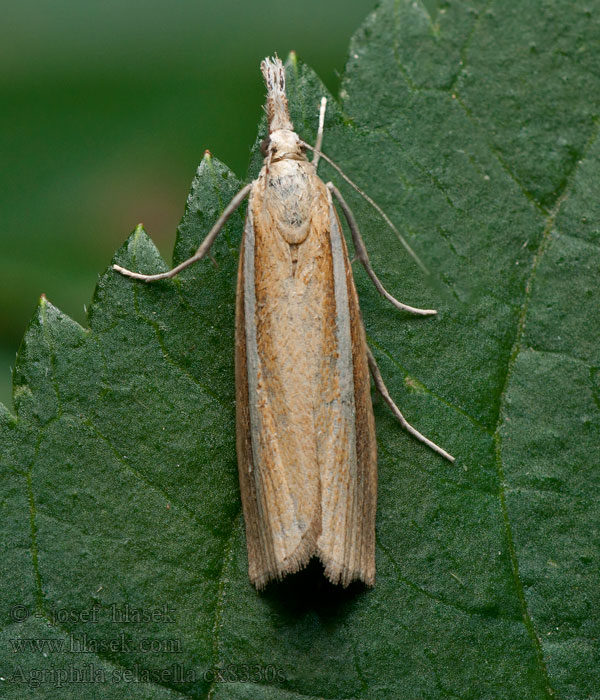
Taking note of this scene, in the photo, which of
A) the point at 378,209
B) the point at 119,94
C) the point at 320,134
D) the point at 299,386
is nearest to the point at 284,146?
the point at 320,134

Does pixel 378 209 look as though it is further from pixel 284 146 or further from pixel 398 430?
pixel 398 430

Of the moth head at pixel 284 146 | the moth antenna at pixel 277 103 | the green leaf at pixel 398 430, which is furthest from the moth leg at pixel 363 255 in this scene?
the moth antenna at pixel 277 103

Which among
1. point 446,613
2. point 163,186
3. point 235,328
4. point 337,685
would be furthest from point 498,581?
point 163,186

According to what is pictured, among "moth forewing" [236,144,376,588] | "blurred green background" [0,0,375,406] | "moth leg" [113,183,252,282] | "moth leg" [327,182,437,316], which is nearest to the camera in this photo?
"moth forewing" [236,144,376,588]

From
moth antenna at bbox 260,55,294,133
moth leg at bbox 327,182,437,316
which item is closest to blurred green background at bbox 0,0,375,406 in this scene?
moth antenna at bbox 260,55,294,133

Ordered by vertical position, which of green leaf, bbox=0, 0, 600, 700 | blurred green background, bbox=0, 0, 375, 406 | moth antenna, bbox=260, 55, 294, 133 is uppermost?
blurred green background, bbox=0, 0, 375, 406

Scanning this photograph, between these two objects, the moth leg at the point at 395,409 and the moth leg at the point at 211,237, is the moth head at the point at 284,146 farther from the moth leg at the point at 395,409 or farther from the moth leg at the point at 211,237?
the moth leg at the point at 395,409

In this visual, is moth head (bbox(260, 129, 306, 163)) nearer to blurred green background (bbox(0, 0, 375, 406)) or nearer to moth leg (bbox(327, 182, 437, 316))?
moth leg (bbox(327, 182, 437, 316))

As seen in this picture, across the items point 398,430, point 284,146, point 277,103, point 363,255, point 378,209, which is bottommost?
point 398,430
